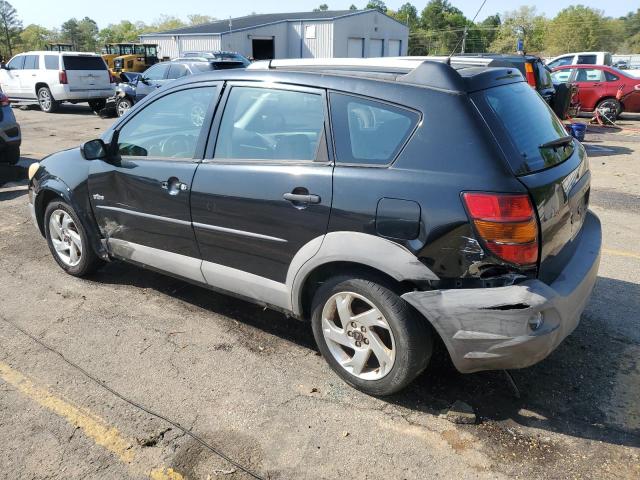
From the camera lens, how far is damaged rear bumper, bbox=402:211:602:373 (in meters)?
2.56

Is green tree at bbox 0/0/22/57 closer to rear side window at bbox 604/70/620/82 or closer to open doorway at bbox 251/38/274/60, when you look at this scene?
open doorway at bbox 251/38/274/60

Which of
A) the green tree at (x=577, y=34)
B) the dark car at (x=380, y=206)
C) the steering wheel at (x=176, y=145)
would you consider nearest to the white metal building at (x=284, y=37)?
the steering wheel at (x=176, y=145)

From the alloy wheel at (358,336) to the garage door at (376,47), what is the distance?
4640 centimetres

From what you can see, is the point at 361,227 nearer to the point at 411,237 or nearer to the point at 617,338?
the point at 411,237

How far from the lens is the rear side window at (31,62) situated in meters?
18.7

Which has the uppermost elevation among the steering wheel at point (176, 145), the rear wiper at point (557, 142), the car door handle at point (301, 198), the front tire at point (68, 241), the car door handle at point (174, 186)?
the rear wiper at point (557, 142)

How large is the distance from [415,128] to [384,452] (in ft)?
5.27

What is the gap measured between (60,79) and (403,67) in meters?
17.9

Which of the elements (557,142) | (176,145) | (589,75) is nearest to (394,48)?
(589,75)

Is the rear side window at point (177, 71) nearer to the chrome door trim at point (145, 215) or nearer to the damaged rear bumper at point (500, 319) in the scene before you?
the chrome door trim at point (145, 215)

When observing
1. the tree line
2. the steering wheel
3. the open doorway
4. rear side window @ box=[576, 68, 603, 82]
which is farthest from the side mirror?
the tree line

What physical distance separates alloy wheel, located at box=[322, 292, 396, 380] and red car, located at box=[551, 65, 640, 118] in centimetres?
1543

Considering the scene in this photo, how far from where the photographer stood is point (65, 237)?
188 inches

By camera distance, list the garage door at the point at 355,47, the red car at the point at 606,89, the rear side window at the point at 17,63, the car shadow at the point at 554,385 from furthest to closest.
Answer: the garage door at the point at 355,47 → the rear side window at the point at 17,63 → the red car at the point at 606,89 → the car shadow at the point at 554,385
